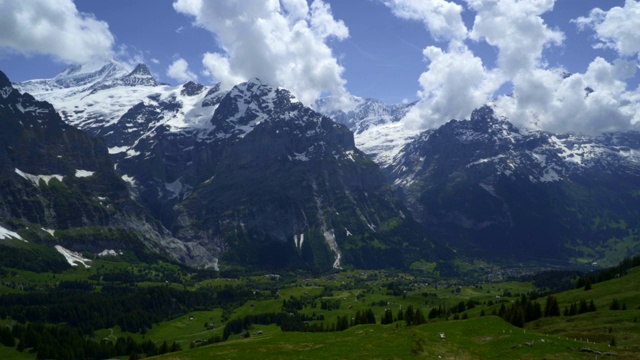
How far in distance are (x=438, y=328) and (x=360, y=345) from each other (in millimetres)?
26072

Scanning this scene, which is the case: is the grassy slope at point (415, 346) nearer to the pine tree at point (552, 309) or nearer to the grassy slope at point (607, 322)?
the grassy slope at point (607, 322)

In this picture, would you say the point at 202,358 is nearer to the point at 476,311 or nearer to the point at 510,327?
the point at 510,327

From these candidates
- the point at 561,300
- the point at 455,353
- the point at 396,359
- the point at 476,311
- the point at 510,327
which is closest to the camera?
the point at 396,359

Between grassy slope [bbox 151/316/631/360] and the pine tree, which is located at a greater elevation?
the pine tree

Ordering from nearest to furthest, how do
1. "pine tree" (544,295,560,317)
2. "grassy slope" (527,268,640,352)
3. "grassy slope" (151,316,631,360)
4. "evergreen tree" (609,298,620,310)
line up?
"grassy slope" (151,316,631,360) → "grassy slope" (527,268,640,352) → "evergreen tree" (609,298,620,310) → "pine tree" (544,295,560,317)

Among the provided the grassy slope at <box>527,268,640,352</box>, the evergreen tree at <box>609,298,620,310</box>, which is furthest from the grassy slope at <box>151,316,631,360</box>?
the evergreen tree at <box>609,298,620,310</box>

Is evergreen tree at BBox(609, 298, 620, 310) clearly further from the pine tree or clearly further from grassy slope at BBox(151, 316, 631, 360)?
grassy slope at BBox(151, 316, 631, 360)

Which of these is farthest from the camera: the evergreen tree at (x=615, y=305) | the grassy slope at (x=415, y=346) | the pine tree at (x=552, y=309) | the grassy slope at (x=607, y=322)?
the pine tree at (x=552, y=309)

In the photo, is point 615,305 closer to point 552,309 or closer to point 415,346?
point 552,309

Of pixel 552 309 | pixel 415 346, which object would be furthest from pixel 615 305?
pixel 415 346

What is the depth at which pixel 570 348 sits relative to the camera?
251 feet

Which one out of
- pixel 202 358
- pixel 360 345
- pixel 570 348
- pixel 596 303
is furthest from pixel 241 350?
pixel 596 303

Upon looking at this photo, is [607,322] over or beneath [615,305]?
beneath

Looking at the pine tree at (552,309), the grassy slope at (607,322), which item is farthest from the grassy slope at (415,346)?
the pine tree at (552,309)
